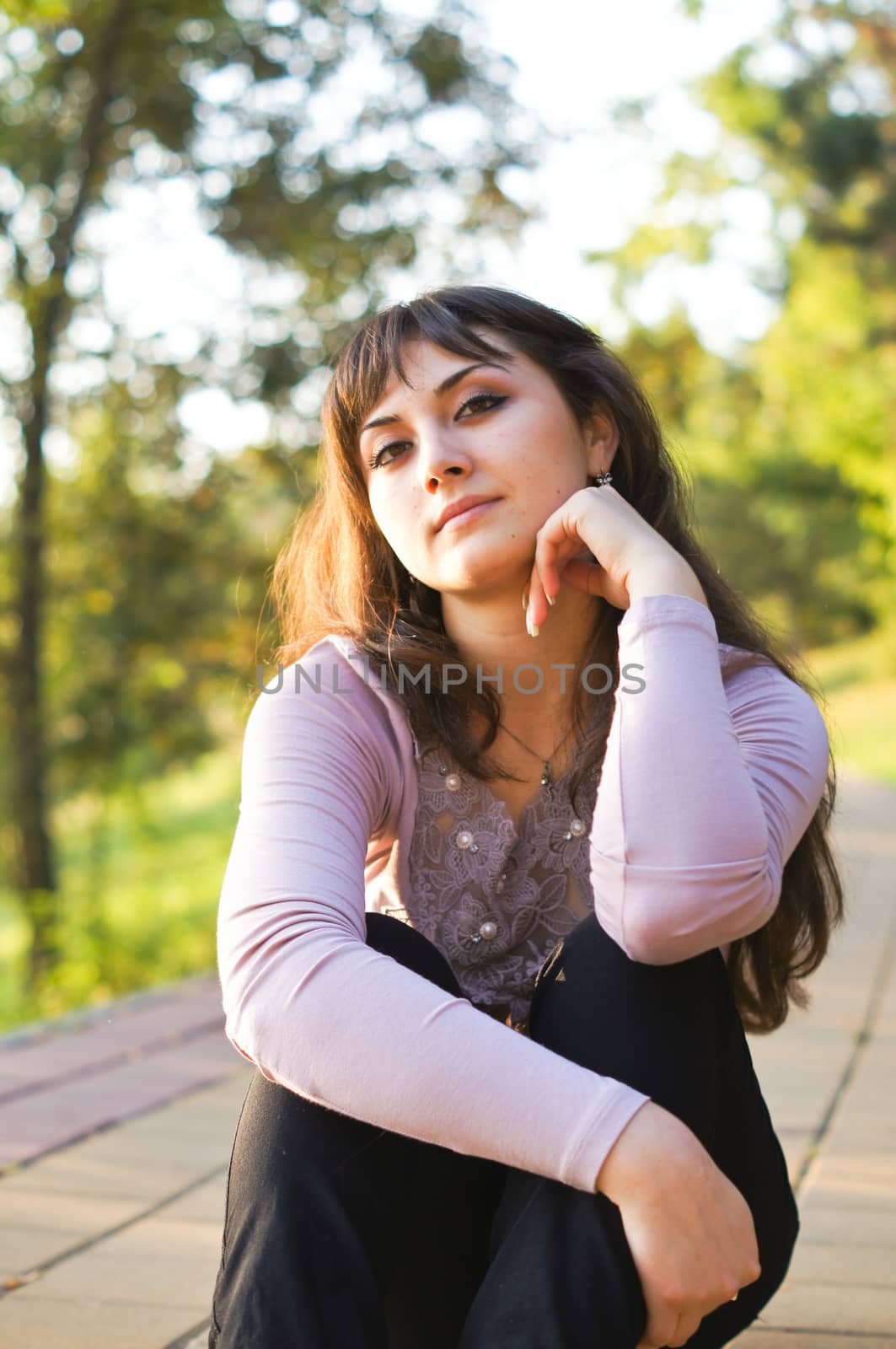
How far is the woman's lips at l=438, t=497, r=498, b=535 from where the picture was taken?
171 cm

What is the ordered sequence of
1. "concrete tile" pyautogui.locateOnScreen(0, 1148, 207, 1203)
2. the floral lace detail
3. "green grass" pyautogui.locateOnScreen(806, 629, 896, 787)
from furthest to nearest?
"green grass" pyautogui.locateOnScreen(806, 629, 896, 787) → "concrete tile" pyautogui.locateOnScreen(0, 1148, 207, 1203) → the floral lace detail

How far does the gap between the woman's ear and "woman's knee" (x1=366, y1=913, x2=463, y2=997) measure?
70cm

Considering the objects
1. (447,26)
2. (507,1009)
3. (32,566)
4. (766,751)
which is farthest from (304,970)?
(447,26)

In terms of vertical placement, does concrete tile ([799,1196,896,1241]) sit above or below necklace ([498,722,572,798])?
below

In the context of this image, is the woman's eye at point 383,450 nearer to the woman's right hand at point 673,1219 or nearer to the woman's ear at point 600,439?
the woman's ear at point 600,439

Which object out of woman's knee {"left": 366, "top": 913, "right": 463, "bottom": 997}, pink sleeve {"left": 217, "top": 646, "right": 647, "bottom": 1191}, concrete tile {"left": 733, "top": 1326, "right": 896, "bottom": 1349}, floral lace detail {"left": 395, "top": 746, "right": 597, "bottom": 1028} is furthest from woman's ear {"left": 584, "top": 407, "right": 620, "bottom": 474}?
concrete tile {"left": 733, "top": 1326, "right": 896, "bottom": 1349}

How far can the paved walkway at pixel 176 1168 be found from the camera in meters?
1.92

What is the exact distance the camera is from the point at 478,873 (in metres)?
1.71

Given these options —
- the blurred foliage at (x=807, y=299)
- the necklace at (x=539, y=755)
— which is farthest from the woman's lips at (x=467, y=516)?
the blurred foliage at (x=807, y=299)

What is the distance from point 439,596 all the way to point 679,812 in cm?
64

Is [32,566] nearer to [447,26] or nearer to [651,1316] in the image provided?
[447,26]

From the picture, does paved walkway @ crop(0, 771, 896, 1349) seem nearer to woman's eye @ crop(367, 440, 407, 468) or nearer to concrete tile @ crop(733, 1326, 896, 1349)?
concrete tile @ crop(733, 1326, 896, 1349)

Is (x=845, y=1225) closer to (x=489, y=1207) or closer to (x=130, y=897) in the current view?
(x=489, y=1207)

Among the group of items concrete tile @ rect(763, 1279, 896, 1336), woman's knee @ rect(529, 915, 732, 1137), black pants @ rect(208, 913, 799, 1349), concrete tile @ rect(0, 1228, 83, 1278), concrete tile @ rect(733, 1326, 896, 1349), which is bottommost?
concrete tile @ rect(0, 1228, 83, 1278)
